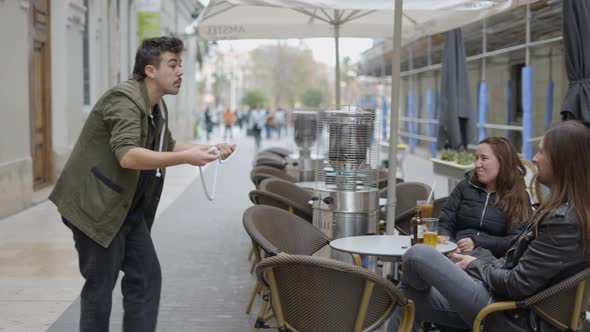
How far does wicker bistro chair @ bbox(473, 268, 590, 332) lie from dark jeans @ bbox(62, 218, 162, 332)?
1.62 m

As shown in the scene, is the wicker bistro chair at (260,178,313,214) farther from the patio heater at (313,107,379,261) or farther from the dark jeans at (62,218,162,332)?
the dark jeans at (62,218,162,332)

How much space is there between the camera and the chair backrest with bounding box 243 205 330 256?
4316 millimetres

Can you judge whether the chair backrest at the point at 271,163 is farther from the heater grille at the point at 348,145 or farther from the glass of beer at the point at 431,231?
the glass of beer at the point at 431,231

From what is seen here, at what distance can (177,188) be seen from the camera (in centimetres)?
1473

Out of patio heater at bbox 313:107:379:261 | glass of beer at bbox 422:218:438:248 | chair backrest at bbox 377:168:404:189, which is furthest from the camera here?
chair backrest at bbox 377:168:404:189

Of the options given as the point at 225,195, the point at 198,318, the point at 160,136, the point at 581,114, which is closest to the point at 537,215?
the point at 160,136

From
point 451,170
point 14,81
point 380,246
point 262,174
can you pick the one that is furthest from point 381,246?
point 14,81

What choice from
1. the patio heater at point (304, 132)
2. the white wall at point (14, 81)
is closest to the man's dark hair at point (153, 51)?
the patio heater at point (304, 132)

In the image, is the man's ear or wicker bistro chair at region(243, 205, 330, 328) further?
wicker bistro chair at region(243, 205, 330, 328)

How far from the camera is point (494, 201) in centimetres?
482

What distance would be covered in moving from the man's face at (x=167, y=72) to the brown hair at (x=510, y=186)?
7.06 ft

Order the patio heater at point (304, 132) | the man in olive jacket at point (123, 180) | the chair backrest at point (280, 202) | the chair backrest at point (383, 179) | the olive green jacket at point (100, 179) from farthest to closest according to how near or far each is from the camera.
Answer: the patio heater at point (304, 132) → the chair backrest at point (383, 179) → the chair backrest at point (280, 202) → the olive green jacket at point (100, 179) → the man in olive jacket at point (123, 180)

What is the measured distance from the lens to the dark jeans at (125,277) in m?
3.66

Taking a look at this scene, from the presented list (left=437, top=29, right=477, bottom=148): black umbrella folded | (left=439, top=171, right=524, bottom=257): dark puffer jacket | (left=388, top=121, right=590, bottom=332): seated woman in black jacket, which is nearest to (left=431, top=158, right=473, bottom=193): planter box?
(left=437, top=29, right=477, bottom=148): black umbrella folded
